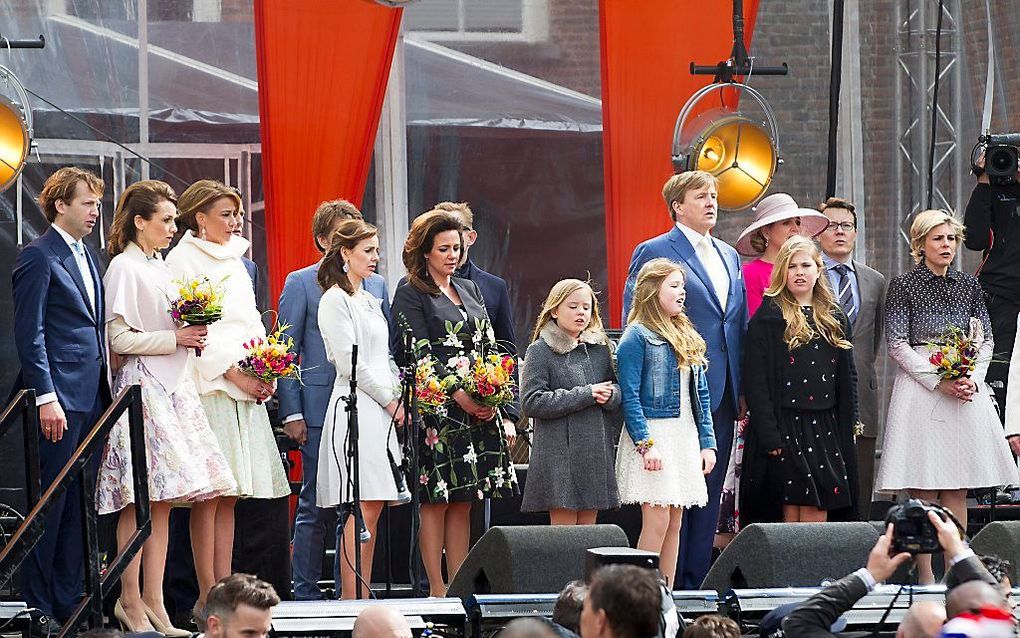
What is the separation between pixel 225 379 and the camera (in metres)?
6.64

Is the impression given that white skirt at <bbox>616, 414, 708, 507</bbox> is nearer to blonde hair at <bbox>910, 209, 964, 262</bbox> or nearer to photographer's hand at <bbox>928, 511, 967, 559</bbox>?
blonde hair at <bbox>910, 209, 964, 262</bbox>

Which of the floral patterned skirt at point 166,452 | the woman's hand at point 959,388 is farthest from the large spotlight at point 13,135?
the woman's hand at point 959,388

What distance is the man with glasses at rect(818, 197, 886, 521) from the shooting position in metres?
7.83

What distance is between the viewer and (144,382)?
20.9ft

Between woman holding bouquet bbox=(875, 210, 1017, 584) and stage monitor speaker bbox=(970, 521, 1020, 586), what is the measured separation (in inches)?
41.8

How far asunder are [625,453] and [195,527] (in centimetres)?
175

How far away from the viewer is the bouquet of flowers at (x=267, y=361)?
654 cm

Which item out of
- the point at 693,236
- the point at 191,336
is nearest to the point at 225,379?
the point at 191,336

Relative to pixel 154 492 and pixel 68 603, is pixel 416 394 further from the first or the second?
pixel 68 603

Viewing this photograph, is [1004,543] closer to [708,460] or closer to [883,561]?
[708,460]

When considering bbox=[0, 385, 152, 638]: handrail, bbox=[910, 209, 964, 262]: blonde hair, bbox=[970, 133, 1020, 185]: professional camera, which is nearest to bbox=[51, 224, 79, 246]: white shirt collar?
bbox=[0, 385, 152, 638]: handrail

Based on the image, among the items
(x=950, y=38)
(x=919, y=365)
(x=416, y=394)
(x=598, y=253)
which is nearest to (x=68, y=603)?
(x=416, y=394)

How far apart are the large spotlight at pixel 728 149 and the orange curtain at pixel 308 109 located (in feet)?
5.61

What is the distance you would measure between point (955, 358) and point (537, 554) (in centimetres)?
234
